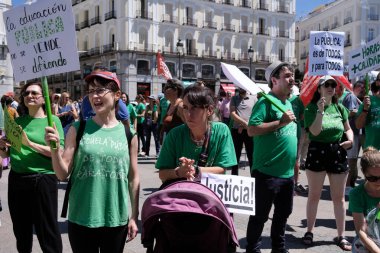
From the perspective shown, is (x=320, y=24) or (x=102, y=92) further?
(x=320, y=24)

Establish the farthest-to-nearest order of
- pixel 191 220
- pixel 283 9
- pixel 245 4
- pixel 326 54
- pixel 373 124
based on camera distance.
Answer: pixel 283 9
pixel 245 4
pixel 326 54
pixel 373 124
pixel 191 220

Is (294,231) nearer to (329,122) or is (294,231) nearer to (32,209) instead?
(329,122)

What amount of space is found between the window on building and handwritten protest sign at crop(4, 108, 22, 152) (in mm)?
43859

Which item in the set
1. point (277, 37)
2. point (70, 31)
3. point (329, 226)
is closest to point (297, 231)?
point (329, 226)

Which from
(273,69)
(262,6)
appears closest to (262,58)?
(262,6)

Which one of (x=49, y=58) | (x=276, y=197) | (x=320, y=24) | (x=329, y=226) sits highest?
(x=320, y=24)

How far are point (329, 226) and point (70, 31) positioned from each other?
4.44 m

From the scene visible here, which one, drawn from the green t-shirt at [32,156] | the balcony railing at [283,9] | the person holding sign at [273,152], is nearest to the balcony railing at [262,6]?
the balcony railing at [283,9]

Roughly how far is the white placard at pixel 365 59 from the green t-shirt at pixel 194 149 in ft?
11.7

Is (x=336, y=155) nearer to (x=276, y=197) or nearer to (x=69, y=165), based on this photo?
(x=276, y=197)

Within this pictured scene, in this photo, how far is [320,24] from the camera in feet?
226

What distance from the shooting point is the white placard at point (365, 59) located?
A: 19.6ft

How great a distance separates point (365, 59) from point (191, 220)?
4.38m

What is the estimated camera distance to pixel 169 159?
328 cm
